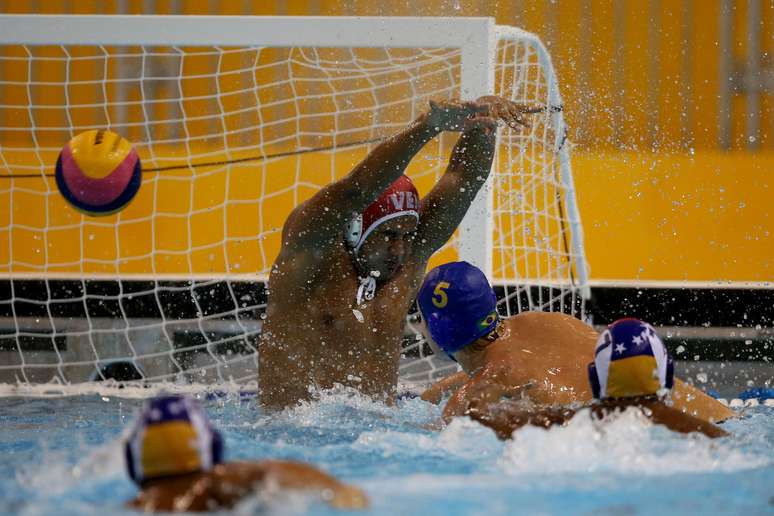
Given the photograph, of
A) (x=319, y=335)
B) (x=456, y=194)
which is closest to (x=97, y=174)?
(x=319, y=335)

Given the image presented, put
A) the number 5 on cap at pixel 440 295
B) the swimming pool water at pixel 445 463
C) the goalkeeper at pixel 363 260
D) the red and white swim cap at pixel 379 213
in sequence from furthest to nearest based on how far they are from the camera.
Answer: the red and white swim cap at pixel 379 213 → the number 5 on cap at pixel 440 295 → the goalkeeper at pixel 363 260 → the swimming pool water at pixel 445 463

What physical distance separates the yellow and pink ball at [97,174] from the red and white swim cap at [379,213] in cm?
103

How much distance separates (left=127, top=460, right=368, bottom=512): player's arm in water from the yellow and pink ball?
87.1 inches

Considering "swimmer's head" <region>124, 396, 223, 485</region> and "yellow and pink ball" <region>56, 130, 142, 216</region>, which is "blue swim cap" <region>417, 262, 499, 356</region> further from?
"swimmer's head" <region>124, 396, 223, 485</region>

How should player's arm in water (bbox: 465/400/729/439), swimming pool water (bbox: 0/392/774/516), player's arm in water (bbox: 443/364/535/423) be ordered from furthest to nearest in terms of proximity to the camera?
player's arm in water (bbox: 443/364/535/423) < player's arm in water (bbox: 465/400/729/439) < swimming pool water (bbox: 0/392/774/516)

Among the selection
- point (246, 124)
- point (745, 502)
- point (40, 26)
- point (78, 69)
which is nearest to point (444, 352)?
point (745, 502)

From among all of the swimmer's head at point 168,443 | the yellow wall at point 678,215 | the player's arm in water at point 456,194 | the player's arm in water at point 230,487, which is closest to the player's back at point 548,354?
the player's arm in water at point 456,194

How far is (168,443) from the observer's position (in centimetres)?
210

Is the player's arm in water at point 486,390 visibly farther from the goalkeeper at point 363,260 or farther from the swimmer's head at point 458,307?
the goalkeeper at point 363,260

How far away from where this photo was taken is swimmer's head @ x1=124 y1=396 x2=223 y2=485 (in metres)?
2.10

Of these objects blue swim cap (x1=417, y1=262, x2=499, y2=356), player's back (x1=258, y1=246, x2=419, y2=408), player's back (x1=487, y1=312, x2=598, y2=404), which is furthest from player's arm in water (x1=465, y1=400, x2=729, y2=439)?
player's back (x1=258, y1=246, x2=419, y2=408)

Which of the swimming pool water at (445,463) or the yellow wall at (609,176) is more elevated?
the yellow wall at (609,176)

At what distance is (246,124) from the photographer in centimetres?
773

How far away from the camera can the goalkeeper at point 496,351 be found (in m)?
3.47
